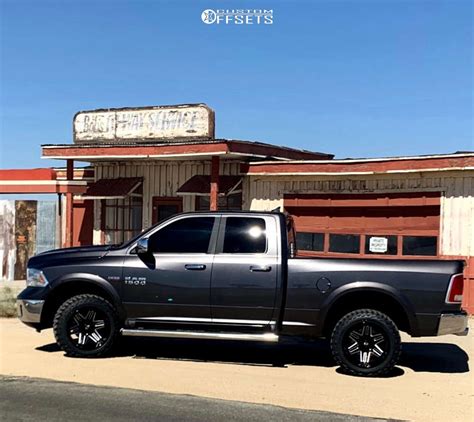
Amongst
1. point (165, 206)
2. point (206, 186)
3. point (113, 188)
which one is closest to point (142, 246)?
point (206, 186)

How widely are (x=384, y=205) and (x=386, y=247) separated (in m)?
0.92

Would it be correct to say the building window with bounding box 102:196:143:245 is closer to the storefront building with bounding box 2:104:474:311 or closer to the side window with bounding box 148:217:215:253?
the storefront building with bounding box 2:104:474:311

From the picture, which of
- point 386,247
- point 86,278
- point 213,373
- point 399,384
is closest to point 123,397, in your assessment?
point 213,373

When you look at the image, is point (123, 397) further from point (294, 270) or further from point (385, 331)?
point (385, 331)

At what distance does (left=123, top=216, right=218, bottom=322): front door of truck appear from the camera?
782cm

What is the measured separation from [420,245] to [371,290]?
6185mm

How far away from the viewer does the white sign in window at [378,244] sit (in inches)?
538

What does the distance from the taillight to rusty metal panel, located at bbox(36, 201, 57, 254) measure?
13.2 m

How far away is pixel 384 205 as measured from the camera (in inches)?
533

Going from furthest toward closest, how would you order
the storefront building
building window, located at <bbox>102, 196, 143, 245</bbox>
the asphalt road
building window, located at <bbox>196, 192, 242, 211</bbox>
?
1. building window, located at <bbox>102, 196, 143, 245</bbox>
2. building window, located at <bbox>196, 192, 242, 211</bbox>
3. the storefront building
4. the asphalt road

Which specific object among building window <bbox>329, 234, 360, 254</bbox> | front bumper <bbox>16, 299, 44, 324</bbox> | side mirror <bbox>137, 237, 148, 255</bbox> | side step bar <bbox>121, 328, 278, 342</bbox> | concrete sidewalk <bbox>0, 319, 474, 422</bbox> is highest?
side mirror <bbox>137, 237, 148, 255</bbox>

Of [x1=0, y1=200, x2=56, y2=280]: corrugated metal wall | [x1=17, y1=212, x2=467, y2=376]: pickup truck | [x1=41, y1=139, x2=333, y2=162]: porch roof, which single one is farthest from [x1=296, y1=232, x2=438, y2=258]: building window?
[x1=0, y1=200, x2=56, y2=280]: corrugated metal wall

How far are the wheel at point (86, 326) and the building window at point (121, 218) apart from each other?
9310 millimetres

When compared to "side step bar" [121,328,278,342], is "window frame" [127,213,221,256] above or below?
above
